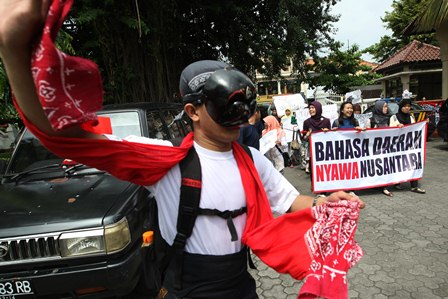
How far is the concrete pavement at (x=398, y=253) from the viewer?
3.07m

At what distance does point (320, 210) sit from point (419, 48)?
22953 millimetres

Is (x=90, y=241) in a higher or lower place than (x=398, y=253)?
higher

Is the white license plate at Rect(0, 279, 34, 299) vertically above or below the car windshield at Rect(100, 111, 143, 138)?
below

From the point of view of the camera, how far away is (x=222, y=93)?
133 cm

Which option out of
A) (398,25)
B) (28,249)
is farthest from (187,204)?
(398,25)

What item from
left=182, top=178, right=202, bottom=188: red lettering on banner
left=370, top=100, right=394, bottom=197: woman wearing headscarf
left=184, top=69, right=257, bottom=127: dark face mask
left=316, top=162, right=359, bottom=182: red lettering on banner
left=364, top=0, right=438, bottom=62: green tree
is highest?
left=364, top=0, right=438, bottom=62: green tree

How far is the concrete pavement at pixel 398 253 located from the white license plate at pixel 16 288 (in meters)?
2.01

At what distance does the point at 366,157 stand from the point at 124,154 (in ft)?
17.7

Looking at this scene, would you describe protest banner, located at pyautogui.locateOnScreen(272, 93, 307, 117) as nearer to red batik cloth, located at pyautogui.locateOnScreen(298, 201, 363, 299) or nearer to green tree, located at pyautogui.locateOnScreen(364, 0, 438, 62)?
red batik cloth, located at pyautogui.locateOnScreen(298, 201, 363, 299)

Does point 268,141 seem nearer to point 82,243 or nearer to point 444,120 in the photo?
point 82,243

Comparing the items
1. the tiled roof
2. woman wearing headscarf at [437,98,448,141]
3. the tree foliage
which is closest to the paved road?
woman wearing headscarf at [437,98,448,141]

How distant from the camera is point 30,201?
274 cm

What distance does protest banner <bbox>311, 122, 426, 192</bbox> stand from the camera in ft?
18.6

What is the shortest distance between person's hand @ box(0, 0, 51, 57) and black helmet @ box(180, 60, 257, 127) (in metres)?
0.70
